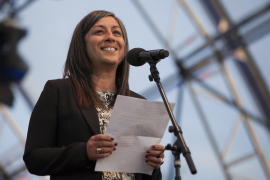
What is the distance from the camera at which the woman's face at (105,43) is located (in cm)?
167

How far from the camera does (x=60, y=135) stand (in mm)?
1489

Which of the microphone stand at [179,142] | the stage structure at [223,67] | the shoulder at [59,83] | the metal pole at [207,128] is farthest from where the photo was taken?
the metal pole at [207,128]

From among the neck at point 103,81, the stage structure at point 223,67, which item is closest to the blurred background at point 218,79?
the stage structure at point 223,67

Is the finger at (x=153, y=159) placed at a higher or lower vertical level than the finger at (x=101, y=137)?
higher

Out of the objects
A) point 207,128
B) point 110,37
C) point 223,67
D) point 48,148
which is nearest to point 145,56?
point 110,37

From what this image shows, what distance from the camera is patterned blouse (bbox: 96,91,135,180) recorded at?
1475mm

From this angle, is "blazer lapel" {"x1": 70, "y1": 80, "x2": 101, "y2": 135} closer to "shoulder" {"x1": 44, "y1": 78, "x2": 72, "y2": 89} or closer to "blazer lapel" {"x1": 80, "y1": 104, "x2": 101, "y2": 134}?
"blazer lapel" {"x1": 80, "y1": 104, "x2": 101, "y2": 134}

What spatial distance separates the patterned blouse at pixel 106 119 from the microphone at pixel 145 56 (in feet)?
0.86

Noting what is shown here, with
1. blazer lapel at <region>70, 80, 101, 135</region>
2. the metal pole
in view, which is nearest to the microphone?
blazer lapel at <region>70, 80, 101, 135</region>

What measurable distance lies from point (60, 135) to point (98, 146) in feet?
0.85

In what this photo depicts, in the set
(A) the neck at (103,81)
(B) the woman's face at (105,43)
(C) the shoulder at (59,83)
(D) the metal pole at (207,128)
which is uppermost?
(D) the metal pole at (207,128)

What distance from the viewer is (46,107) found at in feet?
4.86

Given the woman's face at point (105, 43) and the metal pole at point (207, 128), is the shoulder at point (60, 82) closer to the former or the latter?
the woman's face at point (105, 43)

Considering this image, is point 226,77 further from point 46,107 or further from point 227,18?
point 46,107
